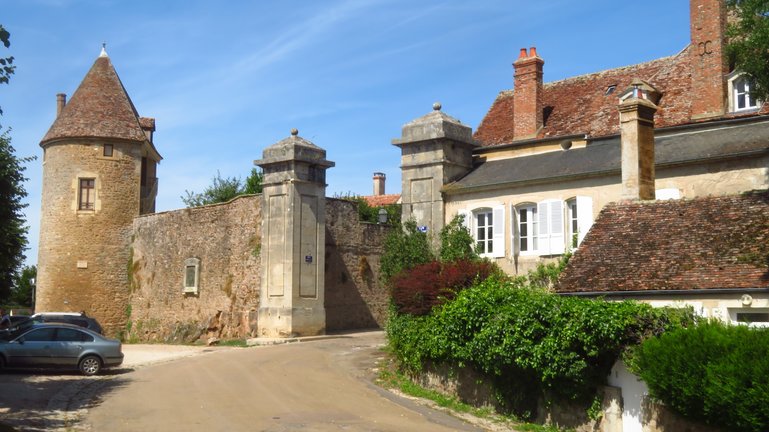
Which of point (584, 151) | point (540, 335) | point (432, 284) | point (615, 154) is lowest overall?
point (540, 335)

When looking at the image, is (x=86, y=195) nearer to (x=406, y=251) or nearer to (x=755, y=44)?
(x=406, y=251)

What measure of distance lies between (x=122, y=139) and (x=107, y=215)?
325 cm

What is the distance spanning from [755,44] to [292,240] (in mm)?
14572

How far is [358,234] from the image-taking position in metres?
28.3

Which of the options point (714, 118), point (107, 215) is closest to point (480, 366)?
point (714, 118)

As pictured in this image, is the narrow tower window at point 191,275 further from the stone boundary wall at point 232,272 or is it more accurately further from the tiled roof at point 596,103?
the tiled roof at point 596,103

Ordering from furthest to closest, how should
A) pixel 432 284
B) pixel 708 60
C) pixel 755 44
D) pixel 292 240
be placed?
pixel 292 240, pixel 708 60, pixel 432 284, pixel 755 44

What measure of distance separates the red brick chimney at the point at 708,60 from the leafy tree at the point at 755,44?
24.5ft

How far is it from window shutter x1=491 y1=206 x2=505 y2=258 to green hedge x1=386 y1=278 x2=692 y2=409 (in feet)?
17.2

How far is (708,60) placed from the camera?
21.4 meters

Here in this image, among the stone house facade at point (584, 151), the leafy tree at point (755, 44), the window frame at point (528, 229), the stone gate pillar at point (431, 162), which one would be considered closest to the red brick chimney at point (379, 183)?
the stone house facade at point (584, 151)

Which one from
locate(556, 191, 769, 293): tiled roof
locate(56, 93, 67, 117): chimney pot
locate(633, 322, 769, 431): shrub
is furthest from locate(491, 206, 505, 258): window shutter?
locate(56, 93, 67, 117): chimney pot

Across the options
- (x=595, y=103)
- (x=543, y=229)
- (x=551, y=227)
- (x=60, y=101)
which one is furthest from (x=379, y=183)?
(x=551, y=227)

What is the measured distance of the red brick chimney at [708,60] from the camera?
69.3 ft
